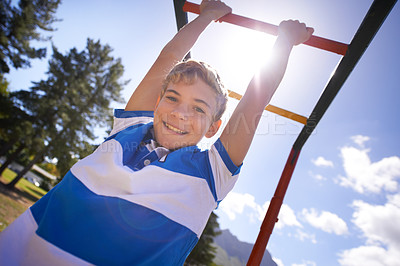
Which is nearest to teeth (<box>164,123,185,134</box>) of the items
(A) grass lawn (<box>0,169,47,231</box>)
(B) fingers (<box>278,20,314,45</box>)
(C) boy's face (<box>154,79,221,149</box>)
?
(C) boy's face (<box>154,79,221,149</box>)

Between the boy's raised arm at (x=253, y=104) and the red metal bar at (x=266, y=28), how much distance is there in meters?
0.25

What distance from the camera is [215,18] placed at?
5.31 ft

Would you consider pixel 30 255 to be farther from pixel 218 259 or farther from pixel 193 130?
pixel 218 259

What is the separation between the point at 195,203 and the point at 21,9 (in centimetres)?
1655

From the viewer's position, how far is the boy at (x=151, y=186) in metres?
0.78

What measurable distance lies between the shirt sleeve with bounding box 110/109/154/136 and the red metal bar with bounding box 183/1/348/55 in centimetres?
85

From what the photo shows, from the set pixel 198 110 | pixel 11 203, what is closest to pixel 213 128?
pixel 198 110

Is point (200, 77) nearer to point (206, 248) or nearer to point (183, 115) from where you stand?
point (183, 115)

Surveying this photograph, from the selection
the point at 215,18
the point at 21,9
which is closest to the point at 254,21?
the point at 215,18

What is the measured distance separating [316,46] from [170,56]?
889mm

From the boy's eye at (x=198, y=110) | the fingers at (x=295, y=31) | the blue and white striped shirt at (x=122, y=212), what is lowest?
the blue and white striped shirt at (x=122, y=212)

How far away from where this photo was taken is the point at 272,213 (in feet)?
5.89

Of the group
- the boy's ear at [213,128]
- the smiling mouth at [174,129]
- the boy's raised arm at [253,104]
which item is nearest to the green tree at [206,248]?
the boy's ear at [213,128]

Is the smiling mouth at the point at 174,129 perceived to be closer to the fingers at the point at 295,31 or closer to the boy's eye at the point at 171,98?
the boy's eye at the point at 171,98
